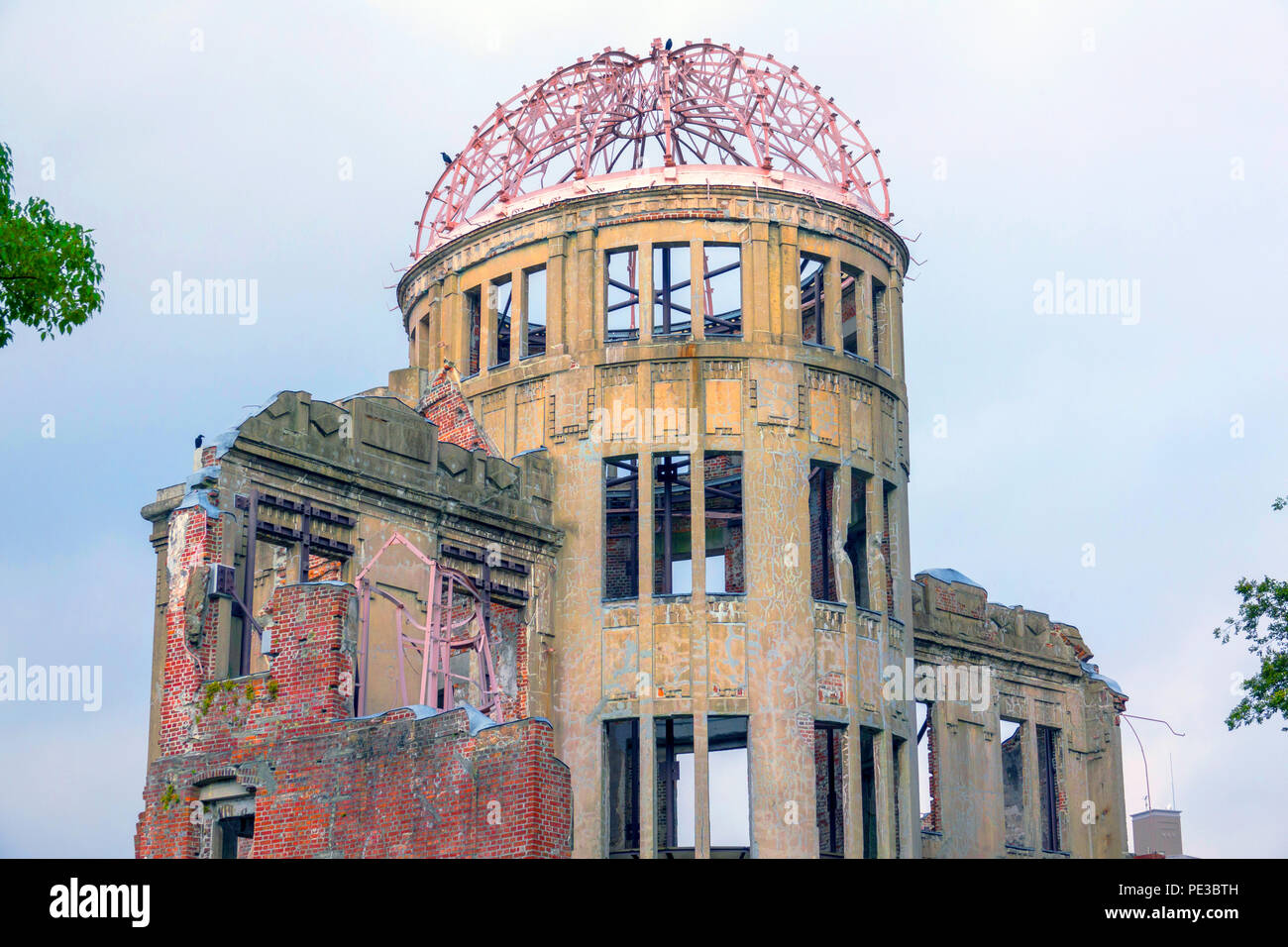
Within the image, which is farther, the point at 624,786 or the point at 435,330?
the point at 435,330

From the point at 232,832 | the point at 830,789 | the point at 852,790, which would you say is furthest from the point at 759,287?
the point at 232,832

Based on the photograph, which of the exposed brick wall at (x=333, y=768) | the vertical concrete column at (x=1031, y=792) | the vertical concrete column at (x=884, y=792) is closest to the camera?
the exposed brick wall at (x=333, y=768)

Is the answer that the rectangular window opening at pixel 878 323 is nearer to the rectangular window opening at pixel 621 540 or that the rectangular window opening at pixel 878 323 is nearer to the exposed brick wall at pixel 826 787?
the rectangular window opening at pixel 621 540

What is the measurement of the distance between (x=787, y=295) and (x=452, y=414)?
6624 mm

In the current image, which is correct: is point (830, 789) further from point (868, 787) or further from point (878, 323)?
point (878, 323)

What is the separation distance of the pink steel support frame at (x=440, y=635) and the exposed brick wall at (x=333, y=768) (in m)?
2.36

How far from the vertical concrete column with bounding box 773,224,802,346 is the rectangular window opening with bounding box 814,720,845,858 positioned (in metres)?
6.93

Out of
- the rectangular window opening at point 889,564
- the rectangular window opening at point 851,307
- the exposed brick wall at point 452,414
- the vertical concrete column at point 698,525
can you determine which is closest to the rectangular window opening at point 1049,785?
the rectangular window opening at point 889,564

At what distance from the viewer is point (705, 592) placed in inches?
1303

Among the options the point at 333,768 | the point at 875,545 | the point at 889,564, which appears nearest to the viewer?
the point at 333,768

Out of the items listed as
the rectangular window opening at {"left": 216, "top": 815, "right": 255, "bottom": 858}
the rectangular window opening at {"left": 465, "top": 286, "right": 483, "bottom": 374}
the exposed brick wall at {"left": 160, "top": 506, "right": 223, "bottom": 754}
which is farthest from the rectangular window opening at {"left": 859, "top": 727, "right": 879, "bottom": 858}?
the exposed brick wall at {"left": 160, "top": 506, "right": 223, "bottom": 754}

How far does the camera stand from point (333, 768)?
86.2ft

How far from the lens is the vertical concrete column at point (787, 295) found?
3431cm
